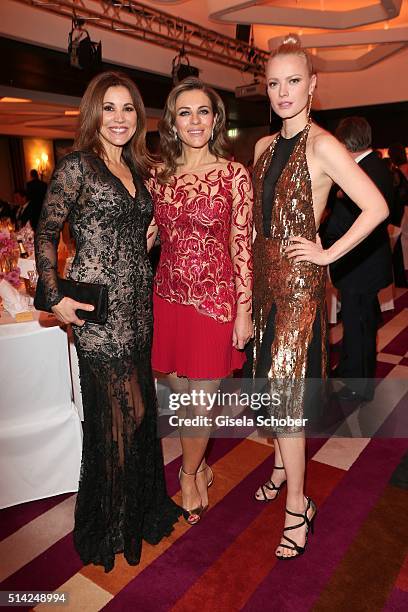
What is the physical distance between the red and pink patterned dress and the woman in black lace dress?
0.12m

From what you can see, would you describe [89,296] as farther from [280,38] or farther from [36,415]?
[280,38]

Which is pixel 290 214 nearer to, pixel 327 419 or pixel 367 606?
pixel 367 606

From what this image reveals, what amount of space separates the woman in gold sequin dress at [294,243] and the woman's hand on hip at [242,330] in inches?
1.7

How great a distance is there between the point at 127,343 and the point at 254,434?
1453 millimetres

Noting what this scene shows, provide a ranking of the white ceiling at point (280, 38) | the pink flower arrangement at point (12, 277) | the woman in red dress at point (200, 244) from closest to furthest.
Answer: the woman in red dress at point (200, 244), the pink flower arrangement at point (12, 277), the white ceiling at point (280, 38)

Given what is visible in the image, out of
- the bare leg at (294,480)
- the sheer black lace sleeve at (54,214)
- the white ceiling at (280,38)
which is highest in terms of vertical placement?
the white ceiling at (280,38)

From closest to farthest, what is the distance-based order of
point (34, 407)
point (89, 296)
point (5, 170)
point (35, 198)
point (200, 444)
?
point (89, 296)
point (200, 444)
point (34, 407)
point (35, 198)
point (5, 170)

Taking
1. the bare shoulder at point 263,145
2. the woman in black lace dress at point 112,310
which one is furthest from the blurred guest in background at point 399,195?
the woman in black lace dress at point 112,310

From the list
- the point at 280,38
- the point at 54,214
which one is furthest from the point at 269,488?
the point at 280,38

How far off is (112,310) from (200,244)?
41cm

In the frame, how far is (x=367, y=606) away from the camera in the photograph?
176 centimetres

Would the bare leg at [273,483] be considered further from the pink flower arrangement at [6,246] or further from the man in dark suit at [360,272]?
the pink flower arrangement at [6,246]

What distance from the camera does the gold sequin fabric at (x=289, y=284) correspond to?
1804mm

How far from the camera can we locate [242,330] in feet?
6.47
